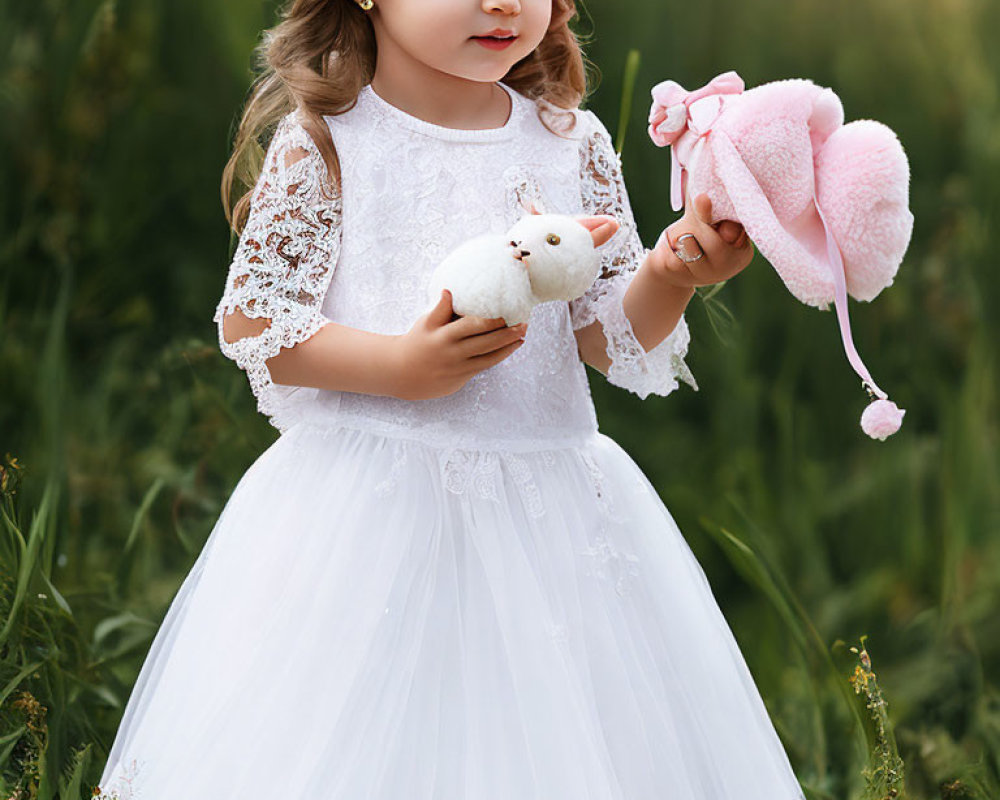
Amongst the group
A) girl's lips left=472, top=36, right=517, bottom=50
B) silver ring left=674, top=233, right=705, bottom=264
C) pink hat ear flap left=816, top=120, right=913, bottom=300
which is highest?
girl's lips left=472, top=36, right=517, bottom=50

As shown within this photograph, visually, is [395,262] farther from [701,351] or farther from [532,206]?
[701,351]

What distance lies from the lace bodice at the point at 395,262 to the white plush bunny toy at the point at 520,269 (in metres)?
0.12

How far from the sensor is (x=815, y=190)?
2.79 ft

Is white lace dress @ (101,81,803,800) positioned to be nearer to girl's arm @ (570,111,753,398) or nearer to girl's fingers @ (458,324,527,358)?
girl's arm @ (570,111,753,398)

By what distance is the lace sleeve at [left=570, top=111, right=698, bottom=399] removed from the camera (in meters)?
1.00

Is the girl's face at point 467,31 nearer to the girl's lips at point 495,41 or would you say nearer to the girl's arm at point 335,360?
the girl's lips at point 495,41

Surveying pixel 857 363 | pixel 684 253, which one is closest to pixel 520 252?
pixel 684 253

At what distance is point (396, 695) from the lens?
85 cm

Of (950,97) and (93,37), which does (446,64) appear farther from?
(950,97)

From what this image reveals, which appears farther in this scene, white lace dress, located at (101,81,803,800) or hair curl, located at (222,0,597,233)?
hair curl, located at (222,0,597,233)

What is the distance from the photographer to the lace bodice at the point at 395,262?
95 centimetres

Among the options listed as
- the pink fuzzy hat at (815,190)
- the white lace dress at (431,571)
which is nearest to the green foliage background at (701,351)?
the white lace dress at (431,571)

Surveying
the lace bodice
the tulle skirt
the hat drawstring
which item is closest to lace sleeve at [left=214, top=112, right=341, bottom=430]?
the lace bodice

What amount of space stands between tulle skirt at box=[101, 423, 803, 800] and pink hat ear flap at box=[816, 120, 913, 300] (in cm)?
28
